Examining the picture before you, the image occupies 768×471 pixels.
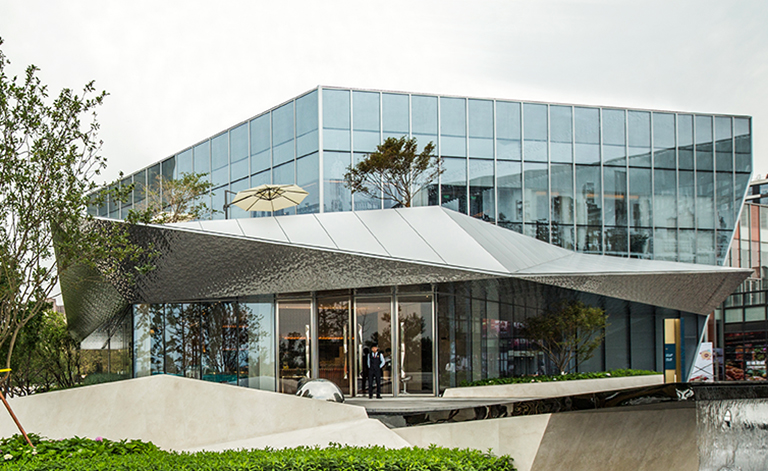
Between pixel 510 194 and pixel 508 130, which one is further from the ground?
pixel 508 130

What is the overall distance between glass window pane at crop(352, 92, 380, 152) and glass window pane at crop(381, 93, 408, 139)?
340 mm

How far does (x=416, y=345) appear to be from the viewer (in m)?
18.8

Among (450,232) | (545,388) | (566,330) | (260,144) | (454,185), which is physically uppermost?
(260,144)

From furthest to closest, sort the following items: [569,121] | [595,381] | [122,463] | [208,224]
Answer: [569,121]
[595,381]
[208,224]
[122,463]

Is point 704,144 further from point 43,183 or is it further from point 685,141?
point 43,183

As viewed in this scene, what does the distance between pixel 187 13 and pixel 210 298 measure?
576 inches

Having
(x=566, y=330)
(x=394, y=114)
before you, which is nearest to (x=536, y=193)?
(x=394, y=114)

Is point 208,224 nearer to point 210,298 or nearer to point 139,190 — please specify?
point 210,298

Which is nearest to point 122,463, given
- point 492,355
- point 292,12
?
point 492,355

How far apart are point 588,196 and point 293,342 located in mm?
15146

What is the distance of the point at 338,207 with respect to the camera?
26.0 m

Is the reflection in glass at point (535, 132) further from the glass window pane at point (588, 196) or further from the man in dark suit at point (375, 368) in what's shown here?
the man in dark suit at point (375, 368)

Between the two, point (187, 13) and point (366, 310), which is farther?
point (187, 13)

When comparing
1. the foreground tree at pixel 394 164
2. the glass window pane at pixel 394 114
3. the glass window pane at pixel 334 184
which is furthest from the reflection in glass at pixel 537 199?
the glass window pane at pixel 334 184
